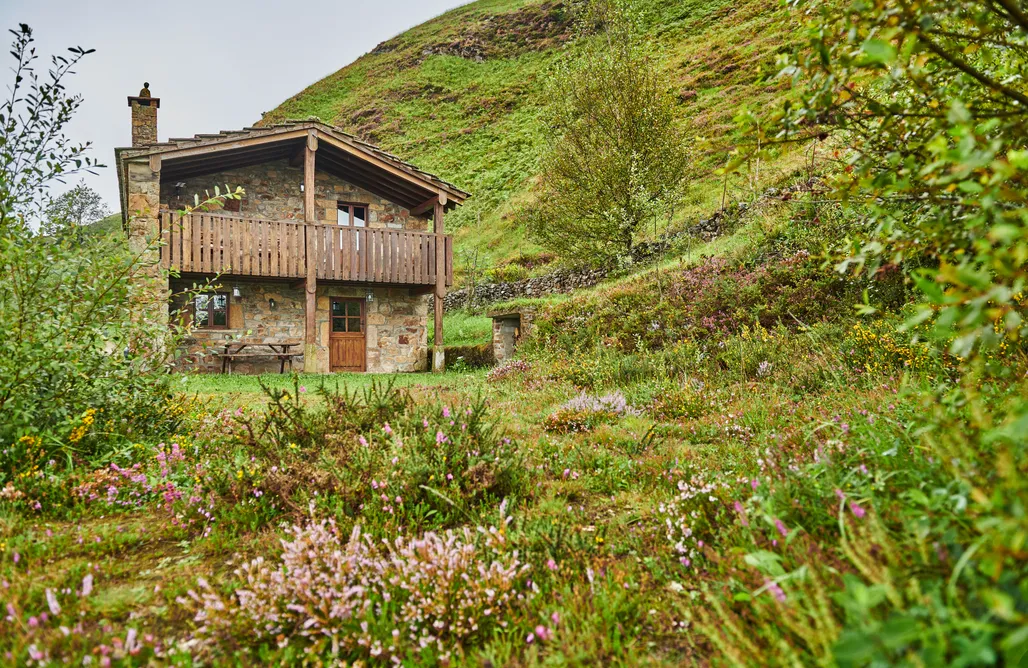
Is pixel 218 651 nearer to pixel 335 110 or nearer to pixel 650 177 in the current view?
pixel 650 177

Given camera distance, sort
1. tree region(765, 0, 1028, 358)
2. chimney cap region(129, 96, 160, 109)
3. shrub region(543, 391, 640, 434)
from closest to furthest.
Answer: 1. tree region(765, 0, 1028, 358)
2. shrub region(543, 391, 640, 434)
3. chimney cap region(129, 96, 160, 109)

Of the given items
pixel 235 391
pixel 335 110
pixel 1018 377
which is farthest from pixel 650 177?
pixel 335 110

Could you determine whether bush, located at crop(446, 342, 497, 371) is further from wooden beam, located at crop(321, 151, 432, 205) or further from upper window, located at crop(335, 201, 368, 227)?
upper window, located at crop(335, 201, 368, 227)

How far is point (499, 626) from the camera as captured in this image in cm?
221

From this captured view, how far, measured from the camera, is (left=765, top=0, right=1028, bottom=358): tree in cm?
117

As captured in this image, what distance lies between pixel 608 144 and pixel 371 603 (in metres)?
16.4

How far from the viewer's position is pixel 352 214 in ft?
56.6

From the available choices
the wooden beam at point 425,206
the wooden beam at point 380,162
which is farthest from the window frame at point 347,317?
the wooden beam at point 380,162

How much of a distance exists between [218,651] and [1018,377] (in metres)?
4.07

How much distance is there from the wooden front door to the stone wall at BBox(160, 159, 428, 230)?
8.96ft

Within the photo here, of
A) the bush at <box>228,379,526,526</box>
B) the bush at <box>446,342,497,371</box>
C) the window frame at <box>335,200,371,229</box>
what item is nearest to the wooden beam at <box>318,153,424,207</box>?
the window frame at <box>335,200,371,229</box>

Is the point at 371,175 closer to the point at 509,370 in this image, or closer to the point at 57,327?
the point at 509,370

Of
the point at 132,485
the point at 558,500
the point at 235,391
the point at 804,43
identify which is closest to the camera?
the point at 804,43

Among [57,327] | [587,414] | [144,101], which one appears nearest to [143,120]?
[144,101]
